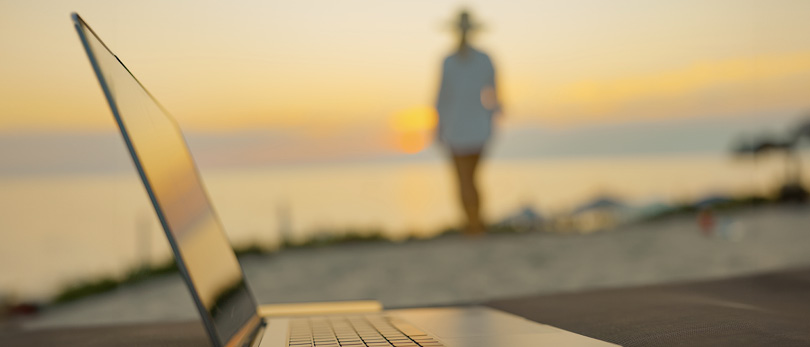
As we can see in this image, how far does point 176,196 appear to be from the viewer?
95 cm

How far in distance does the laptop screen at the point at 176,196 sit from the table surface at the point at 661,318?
0.68 ft

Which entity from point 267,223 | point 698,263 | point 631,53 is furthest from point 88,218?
point 631,53

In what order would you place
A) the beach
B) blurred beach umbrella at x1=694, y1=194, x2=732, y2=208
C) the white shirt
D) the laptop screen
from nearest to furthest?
the laptop screen < the beach < the white shirt < blurred beach umbrella at x1=694, y1=194, x2=732, y2=208

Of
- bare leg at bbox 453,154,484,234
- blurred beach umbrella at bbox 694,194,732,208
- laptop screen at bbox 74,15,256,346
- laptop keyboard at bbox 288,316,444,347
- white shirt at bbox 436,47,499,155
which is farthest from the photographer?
blurred beach umbrella at bbox 694,194,732,208

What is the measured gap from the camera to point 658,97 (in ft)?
27.0

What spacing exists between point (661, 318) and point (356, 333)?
457 mm

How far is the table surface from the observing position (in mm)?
1030

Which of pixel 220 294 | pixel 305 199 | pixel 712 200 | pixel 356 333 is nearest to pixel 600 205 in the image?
pixel 712 200

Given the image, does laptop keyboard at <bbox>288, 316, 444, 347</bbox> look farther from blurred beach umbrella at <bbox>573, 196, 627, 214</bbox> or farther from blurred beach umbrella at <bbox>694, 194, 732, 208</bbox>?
blurred beach umbrella at <bbox>694, 194, 732, 208</bbox>

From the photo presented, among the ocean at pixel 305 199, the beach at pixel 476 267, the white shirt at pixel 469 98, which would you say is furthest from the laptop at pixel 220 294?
the white shirt at pixel 469 98

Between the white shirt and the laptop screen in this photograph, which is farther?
the white shirt

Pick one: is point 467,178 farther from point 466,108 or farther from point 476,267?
point 476,267

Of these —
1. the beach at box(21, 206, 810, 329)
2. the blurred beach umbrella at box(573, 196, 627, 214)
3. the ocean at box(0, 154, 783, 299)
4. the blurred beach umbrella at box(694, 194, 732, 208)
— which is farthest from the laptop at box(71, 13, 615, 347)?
the blurred beach umbrella at box(694, 194, 732, 208)

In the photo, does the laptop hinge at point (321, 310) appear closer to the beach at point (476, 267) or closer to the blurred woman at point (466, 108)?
the beach at point (476, 267)
